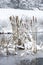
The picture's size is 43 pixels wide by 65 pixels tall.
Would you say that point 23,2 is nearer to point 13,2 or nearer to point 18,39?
point 13,2

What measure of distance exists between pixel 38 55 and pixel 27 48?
0.14 m

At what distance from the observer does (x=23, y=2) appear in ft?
6.51

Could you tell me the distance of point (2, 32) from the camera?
1950 millimetres

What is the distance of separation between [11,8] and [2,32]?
27 centimetres

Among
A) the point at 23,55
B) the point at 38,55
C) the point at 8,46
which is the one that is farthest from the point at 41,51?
the point at 8,46

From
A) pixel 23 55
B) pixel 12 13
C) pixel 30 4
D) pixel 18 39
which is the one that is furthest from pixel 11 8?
pixel 23 55

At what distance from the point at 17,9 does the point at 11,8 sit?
6cm

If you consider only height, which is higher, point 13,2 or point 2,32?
point 13,2

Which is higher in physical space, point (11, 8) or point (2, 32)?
point (11, 8)

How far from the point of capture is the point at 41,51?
1.99 meters


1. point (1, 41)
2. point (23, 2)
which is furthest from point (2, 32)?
point (23, 2)

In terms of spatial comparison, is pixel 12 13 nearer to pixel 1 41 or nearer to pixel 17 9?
pixel 17 9

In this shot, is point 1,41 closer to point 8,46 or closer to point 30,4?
point 8,46

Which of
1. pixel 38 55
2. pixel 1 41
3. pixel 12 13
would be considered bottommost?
pixel 38 55
